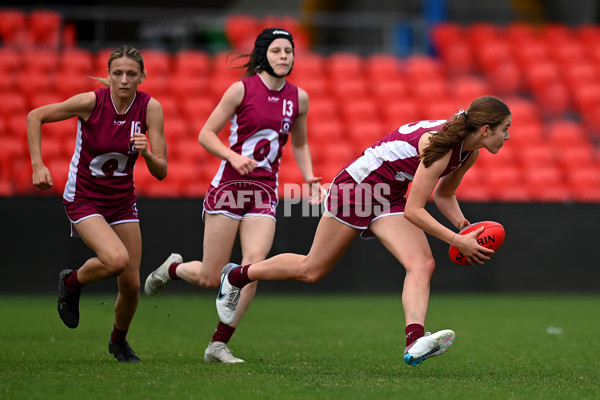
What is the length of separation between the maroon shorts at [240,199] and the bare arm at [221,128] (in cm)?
32

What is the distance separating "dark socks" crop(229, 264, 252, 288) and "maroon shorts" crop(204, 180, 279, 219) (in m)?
0.52

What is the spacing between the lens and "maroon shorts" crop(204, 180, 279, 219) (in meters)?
6.27

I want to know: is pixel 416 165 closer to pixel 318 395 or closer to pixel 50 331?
pixel 318 395

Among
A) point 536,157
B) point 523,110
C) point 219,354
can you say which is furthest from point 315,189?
point 523,110

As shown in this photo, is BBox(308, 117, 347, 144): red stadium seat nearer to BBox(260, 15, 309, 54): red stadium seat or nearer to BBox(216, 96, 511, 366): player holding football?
BBox(260, 15, 309, 54): red stadium seat

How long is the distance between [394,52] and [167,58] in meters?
4.54

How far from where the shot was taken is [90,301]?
10.6 m

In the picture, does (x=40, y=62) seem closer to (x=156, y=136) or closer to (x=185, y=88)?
(x=185, y=88)

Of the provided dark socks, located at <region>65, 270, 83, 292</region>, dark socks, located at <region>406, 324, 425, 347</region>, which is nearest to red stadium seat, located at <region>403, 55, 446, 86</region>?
dark socks, located at <region>65, 270, 83, 292</region>

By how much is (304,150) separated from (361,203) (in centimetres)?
135

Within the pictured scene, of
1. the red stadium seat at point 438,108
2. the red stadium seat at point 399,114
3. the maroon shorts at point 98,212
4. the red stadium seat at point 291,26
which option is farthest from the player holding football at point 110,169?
the red stadium seat at point 291,26

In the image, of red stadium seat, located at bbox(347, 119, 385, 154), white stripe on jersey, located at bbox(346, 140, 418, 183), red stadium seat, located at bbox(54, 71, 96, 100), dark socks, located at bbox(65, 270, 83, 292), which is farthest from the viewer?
red stadium seat, located at bbox(347, 119, 385, 154)

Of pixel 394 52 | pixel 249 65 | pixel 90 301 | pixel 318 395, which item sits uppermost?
pixel 394 52

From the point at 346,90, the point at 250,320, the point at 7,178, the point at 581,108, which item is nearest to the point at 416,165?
the point at 250,320
